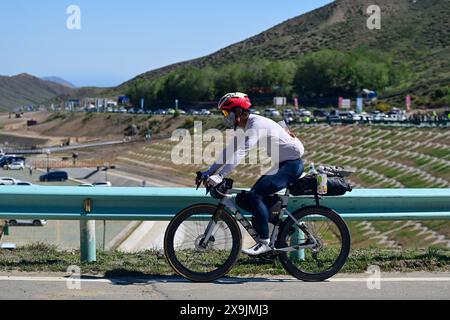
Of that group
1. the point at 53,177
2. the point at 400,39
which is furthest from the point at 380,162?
the point at 400,39

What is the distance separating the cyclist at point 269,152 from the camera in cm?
750

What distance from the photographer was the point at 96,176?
210ft

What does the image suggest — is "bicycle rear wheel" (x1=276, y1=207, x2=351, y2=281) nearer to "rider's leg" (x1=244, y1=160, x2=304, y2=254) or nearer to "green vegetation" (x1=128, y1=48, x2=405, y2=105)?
"rider's leg" (x1=244, y1=160, x2=304, y2=254)

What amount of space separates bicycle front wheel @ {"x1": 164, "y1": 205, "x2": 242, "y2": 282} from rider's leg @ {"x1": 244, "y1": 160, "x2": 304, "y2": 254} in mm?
210

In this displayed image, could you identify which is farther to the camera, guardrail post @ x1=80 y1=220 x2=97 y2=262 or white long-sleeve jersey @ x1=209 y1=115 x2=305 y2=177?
guardrail post @ x1=80 y1=220 x2=97 y2=262

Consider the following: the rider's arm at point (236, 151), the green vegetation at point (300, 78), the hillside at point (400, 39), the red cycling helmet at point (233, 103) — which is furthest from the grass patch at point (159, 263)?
the green vegetation at point (300, 78)

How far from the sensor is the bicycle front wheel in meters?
7.62

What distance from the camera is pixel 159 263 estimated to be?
8539 millimetres

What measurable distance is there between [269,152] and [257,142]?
0.24m

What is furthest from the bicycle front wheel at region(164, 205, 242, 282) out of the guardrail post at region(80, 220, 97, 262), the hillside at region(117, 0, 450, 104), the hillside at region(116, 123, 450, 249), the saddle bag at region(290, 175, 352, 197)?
the hillside at region(117, 0, 450, 104)

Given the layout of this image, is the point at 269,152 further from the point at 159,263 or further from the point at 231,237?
the point at 159,263

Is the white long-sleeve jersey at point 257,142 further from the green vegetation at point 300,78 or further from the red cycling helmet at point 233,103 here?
the green vegetation at point 300,78

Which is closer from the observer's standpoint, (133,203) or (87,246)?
(133,203)

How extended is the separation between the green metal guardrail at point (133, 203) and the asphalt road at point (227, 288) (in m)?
0.79
